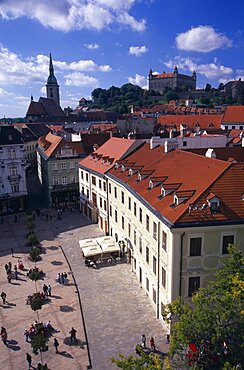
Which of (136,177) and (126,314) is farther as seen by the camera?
(136,177)

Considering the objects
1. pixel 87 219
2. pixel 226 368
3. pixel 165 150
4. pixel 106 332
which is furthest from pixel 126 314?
pixel 87 219

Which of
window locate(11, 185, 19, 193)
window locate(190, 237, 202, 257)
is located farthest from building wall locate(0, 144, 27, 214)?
window locate(190, 237, 202, 257)

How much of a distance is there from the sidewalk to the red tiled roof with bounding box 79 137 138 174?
12.0 m

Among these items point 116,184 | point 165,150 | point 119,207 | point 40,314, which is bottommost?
point 40,314

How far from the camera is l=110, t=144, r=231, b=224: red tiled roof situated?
84.3 ft

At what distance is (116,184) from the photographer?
41344 millimetres

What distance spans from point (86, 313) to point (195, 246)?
1120 cm

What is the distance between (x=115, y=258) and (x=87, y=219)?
16.6 meters

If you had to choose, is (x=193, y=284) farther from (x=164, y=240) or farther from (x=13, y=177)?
(x=13, y=177)

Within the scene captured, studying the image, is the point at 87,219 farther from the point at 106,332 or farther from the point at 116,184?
the point at 106,332

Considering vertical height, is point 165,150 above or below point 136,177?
above

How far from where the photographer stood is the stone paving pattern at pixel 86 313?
2413 centimetres

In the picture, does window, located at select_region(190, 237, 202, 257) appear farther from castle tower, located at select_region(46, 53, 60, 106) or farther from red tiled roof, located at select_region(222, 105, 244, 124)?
castle tower, located at select_region(46, 53, 60, 106)

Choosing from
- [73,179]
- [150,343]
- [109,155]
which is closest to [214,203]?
[150,343]
